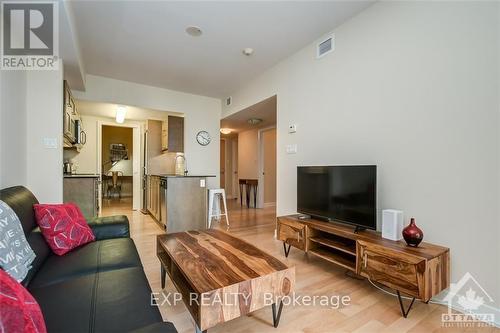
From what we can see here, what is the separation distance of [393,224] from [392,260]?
333 millimetres

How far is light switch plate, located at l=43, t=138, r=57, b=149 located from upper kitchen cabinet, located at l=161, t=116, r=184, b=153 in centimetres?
211

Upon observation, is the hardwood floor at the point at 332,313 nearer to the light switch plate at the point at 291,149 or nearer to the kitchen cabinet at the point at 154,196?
the light switch plate at the point at 291,149

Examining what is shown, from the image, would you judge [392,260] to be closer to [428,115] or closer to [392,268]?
[392,268]

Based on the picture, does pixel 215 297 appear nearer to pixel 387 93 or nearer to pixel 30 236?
pixel 30 236

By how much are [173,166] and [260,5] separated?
159 inches

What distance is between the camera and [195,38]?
2.77 metres

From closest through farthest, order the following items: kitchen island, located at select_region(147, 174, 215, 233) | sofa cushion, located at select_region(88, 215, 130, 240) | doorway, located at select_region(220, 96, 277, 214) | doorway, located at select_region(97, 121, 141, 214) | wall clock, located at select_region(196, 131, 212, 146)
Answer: sofa cushion, located at select_region(88, 215, 130, 240) < kitchen island, located at select_region(147, 174, 215, 233) < wall clock, located at select_region(196, 131, 212, 146) < doorway, located at select_region(220, 96, 277, 214) < doorway, located at select_region(97, 121, 141, 214)

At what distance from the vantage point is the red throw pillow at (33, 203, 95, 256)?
163cm

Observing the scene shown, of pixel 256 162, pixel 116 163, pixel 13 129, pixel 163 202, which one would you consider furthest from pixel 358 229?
pixel 116 163

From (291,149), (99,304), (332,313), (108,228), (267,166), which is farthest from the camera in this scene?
(267,166)

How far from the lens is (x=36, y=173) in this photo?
261 cm

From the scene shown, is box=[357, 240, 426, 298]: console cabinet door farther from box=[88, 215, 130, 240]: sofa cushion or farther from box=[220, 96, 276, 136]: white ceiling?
box=[220, 96, 276, 136]: white ceiling

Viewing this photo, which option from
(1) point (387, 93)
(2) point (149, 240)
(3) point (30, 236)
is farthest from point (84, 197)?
(1) point (387, 93)

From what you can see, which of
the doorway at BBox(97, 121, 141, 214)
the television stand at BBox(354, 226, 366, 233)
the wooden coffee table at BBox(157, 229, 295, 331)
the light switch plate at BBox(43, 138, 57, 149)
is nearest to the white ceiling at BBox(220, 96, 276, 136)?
the television stand at BBox(354, 226, 366, 233)
